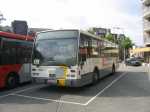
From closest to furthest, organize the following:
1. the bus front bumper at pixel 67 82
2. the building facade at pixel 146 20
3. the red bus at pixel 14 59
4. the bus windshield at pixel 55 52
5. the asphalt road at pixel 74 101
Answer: the asphalt road at pixel 74 101 → the bus front bumper at pixel 67 82 → the bus windshield at pixel 55 52 → the red bus at pixel 14 59 → the building facade at pixel 146 20

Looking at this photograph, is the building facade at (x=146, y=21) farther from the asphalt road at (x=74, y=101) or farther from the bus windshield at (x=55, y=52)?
the bus windshield at (x=55, y=52)

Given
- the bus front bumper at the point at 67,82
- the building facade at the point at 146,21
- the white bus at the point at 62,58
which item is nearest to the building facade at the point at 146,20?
the building facade at the point at 146,21

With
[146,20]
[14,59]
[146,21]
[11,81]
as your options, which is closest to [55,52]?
[14,59]

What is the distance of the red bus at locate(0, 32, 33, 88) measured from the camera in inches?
501

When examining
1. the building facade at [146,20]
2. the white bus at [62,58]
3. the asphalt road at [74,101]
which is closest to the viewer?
the asphalt road at [74,101]

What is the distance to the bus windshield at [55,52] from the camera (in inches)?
481

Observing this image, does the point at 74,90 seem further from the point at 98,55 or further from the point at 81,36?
the point at 98,55

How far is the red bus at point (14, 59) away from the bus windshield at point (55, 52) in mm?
1318

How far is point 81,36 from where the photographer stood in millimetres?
12812

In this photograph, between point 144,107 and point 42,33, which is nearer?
point 144,107

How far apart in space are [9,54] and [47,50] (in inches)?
79.6

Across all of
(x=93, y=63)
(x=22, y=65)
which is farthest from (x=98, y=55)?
(x=22, y=65)

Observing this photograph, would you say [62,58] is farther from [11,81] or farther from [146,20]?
[146,20]

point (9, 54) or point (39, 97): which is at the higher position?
point (9, 54)
